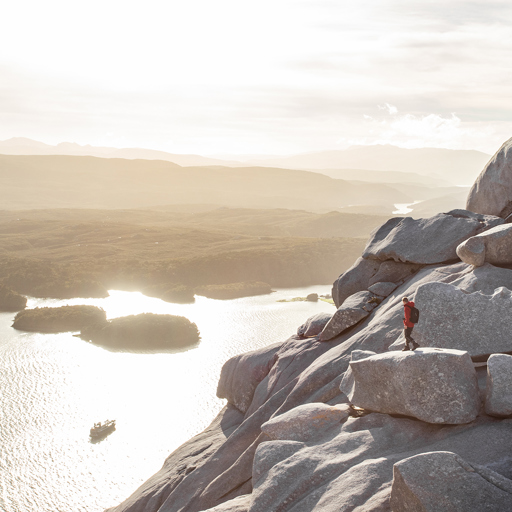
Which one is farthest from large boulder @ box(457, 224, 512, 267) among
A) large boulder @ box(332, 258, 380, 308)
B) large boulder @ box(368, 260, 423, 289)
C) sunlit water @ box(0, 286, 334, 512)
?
sunlit water @ box(0, 286, 334, 512)

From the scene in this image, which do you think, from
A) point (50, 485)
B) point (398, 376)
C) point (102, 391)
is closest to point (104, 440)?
point (50, 485)

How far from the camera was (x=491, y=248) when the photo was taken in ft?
94.2

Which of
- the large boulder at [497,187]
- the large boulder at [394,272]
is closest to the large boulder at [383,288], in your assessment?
the large boulder at [394,272]

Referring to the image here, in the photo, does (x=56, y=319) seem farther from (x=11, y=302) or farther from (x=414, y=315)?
(x=414, y=315)

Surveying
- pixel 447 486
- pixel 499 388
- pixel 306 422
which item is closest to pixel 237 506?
pixel 306 422

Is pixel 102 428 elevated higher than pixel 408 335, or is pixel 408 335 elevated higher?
pixel 408 335

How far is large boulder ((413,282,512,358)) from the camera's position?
22.1 meters

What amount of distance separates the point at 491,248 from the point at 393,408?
13.5 metres

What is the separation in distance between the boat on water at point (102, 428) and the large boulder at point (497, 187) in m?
54.8

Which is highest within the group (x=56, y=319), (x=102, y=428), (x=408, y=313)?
(x=408, y=313)

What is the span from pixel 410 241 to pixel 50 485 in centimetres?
4828

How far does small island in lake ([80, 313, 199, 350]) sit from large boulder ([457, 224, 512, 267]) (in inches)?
3317

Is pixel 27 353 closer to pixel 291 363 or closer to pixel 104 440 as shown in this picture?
pixel 104 440

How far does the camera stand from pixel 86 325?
114688mm
